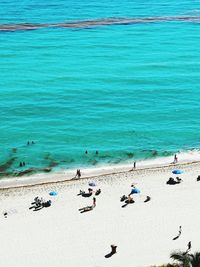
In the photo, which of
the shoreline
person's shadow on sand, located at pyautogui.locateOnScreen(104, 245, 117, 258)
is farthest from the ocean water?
person's shadow on sand, located at pyautogui.locateOnScreen(104, 245, 117, 258)

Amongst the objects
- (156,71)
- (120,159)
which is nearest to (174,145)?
(120,159)

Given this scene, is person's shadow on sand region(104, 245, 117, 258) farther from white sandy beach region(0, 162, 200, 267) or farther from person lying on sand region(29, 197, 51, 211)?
person lying on sand region(29, 197, 51, 211)

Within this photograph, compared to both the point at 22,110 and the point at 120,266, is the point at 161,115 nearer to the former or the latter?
the point at 22,110

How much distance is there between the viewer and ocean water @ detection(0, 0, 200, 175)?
60562 mm

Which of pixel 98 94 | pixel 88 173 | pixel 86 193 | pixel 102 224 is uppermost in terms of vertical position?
pixel 98 94

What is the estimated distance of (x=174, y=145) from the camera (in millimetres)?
61969

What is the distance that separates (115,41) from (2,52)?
26083 mm

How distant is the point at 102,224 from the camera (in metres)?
43.4

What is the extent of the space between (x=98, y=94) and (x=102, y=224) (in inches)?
1502

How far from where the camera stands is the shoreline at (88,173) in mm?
52625

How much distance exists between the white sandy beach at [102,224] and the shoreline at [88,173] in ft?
2.83

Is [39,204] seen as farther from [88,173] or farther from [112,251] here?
[112,251]

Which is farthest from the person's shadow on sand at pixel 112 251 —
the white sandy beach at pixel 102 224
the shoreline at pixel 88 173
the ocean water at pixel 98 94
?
the ocean water at pixel 98 94

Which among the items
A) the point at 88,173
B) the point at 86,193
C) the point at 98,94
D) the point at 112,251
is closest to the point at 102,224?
the point at 112,251
